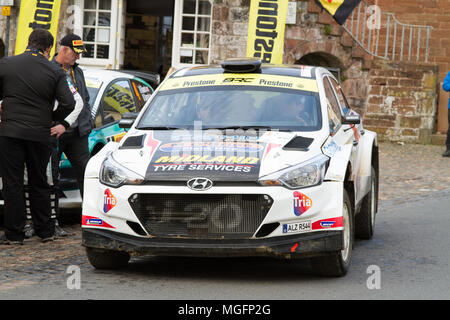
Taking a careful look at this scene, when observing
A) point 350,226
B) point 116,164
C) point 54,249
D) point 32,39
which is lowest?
point 54,249

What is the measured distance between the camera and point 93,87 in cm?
1034

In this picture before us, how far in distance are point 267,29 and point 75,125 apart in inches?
410

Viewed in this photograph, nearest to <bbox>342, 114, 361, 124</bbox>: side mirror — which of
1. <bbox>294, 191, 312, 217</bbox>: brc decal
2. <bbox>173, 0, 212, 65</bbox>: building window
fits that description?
<bbox>294, 191, 312, 217</bbox>: brc decal

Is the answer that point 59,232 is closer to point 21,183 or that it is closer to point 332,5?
Result: point 21,183

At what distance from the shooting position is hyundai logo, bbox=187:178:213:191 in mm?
6289

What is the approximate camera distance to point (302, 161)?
21.5 feet

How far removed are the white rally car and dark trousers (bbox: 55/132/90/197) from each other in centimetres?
152

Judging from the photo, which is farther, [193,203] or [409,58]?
[409,58]

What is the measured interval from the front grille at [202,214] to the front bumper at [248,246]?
0.05 metres

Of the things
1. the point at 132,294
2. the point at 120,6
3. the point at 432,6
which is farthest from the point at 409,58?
the point at 132,294
